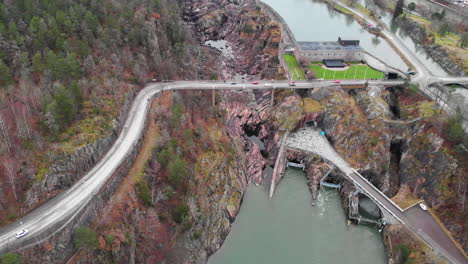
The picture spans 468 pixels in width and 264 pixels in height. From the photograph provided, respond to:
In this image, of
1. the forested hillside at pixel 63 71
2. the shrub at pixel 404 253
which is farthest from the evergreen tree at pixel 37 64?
the shrub at pixel 404 253

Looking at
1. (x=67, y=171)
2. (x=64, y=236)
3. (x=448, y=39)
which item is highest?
(x=448, y=39)

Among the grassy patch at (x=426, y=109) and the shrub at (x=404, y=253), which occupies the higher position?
the grassy patch at (x=426, y=109)

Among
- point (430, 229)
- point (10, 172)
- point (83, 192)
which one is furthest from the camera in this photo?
point (430, 229)

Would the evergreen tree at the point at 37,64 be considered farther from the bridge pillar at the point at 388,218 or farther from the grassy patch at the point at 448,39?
the grassy patch at the point at 448,39

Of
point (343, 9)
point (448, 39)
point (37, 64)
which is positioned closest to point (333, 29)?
point (343, 9)

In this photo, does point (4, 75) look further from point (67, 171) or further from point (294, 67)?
point (294, 67)

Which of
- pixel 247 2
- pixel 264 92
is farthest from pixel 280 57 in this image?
pixel 247 2

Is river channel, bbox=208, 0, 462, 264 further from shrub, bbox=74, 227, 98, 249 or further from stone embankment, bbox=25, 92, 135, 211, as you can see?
stone embankment, bbox=25, 92, 135, 211
